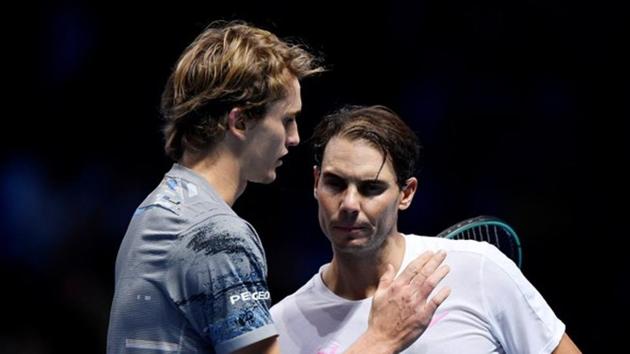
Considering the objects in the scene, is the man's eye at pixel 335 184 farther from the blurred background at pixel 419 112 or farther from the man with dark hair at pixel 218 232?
the blurred background at pixel 419 112

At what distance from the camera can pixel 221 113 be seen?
80.0 inches

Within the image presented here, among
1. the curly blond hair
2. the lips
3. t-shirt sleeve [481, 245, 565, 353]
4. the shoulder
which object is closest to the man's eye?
the lips

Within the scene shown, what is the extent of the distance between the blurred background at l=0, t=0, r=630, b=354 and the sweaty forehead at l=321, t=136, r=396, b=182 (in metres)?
2.15

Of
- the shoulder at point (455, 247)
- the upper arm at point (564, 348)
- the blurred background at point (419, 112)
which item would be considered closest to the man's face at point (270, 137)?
the shoulder at point (455, 247)

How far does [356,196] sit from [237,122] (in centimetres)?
74

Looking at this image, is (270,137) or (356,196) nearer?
(270,137)

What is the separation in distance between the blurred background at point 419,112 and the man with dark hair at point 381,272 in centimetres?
210

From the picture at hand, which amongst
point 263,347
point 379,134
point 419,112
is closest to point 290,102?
point 263,347

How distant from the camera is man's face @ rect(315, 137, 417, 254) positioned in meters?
2.69

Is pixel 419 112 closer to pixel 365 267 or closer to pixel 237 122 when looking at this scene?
pixel 365 267

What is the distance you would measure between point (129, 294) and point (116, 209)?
113 inches

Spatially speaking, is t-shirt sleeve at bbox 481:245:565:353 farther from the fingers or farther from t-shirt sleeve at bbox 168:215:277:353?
t-shirt sleeve at bbox 168:215:277:353

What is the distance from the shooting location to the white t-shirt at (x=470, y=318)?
2609mm

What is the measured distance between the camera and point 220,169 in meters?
2.03
